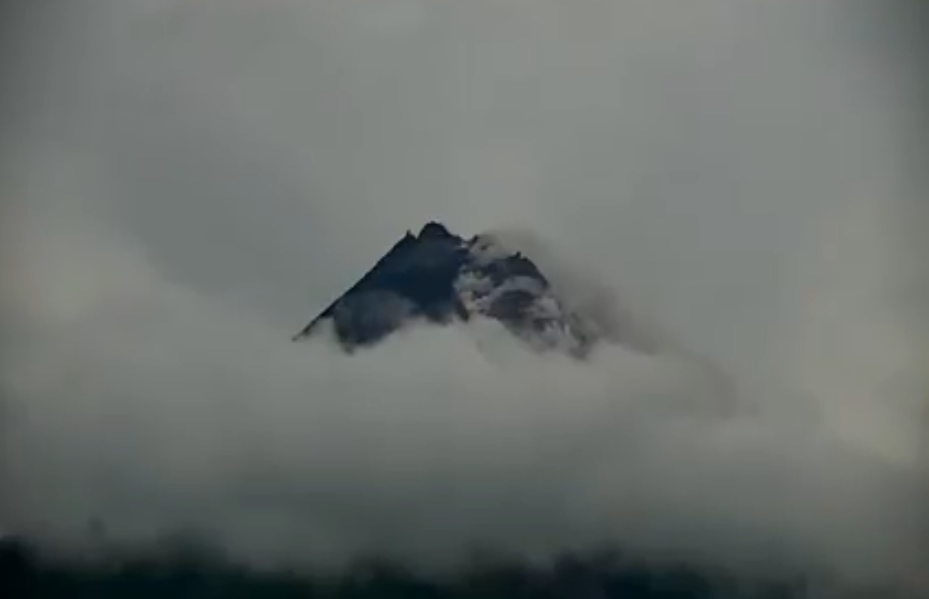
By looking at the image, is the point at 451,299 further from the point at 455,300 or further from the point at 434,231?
the point at 434,231

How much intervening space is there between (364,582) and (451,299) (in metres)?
0.52

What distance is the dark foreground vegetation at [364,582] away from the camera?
2.60m

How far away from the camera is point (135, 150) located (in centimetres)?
277

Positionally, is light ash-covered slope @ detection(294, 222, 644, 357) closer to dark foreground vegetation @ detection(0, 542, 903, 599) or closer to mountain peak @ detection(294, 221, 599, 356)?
mountain peak @ detection(294, 221, 599, 356)

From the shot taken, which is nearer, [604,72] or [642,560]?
[642,560]

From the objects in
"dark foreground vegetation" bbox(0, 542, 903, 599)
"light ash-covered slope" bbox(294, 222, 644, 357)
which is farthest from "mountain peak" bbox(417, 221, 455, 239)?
"dark foreground vegetation" bbox(0, 542, 903, 599)

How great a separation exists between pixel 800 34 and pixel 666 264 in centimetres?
51

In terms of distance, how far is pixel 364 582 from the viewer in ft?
8.58

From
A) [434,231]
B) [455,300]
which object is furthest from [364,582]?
[434,231]

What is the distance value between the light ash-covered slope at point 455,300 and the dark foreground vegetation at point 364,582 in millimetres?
393

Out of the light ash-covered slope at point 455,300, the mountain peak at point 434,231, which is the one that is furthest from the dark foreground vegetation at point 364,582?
the mountain peak at point 434,231

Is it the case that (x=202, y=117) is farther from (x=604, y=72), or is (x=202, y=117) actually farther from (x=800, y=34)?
(x=800, y=34)

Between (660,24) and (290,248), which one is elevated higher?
(660,24)

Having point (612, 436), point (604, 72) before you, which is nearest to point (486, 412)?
point (612, 436)
